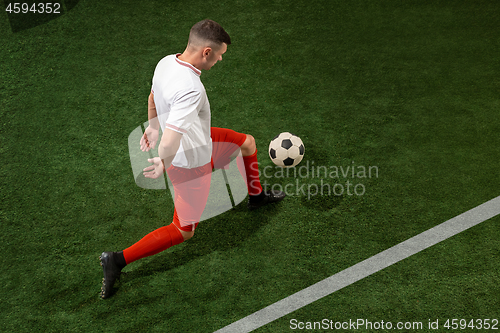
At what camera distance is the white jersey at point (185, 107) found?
2.15m

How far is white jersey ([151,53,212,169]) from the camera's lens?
215 cm

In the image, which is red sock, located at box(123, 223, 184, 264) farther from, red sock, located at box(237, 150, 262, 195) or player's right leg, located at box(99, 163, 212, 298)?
red sock, located at box(237, 150, 262, 195)

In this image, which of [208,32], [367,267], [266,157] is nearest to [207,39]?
[208,32]

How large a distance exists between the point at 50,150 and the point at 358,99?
10.3 feet

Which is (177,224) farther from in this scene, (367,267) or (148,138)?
(367,267)

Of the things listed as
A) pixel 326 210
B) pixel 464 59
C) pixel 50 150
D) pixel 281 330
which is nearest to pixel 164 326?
pixel 281 330

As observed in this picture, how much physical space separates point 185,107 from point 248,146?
0.95 meters

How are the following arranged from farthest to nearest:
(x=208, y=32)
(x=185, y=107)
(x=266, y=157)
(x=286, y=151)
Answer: (x=266, y=157) < (x=286, y=151) < (x=208, y=32) < (x=185, y=107)

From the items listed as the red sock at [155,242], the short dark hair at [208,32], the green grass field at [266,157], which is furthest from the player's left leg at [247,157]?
the short dark hair at [208,32]

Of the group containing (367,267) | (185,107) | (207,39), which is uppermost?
(207,39)

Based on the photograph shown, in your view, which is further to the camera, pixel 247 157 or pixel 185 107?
pixel 247 157

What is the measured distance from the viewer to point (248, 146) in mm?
3021

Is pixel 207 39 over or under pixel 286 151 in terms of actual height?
over

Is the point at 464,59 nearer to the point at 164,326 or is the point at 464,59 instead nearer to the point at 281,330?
the point at 281,330
